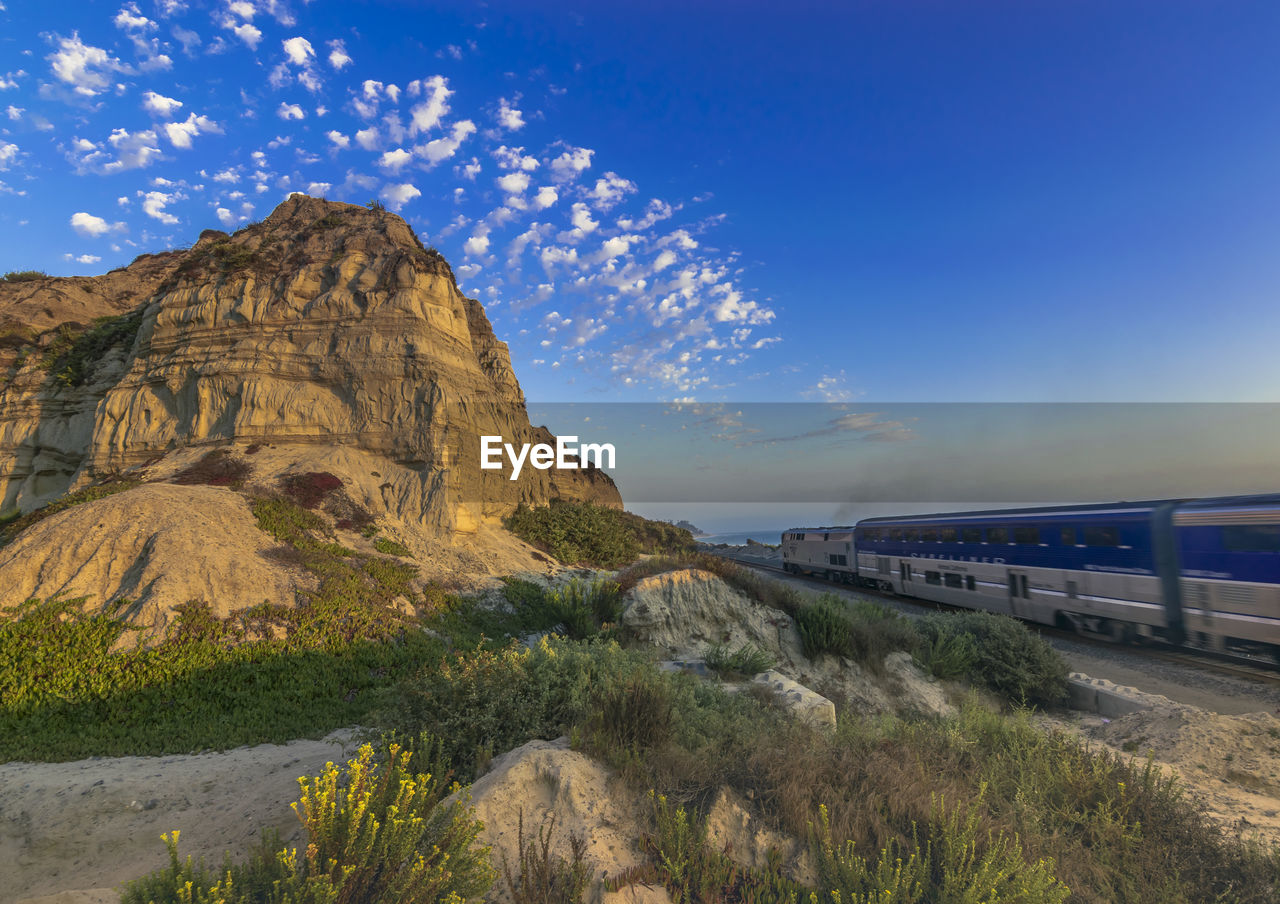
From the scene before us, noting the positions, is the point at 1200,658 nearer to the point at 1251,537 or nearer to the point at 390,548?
the point at 1251,537

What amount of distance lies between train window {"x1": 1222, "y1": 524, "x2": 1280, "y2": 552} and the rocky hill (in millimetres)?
22503

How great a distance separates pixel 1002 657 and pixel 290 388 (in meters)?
29.5

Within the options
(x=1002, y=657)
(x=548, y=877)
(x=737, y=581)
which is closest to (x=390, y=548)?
(x=737, y=581)

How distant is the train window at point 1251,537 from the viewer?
443 inches

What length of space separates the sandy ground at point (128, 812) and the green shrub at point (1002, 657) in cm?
1382

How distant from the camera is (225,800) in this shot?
6266mm

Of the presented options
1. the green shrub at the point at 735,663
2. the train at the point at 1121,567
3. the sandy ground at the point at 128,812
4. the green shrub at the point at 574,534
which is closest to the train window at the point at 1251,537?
the train at the point at 1121,567

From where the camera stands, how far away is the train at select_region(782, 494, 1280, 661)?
1184 centimetres

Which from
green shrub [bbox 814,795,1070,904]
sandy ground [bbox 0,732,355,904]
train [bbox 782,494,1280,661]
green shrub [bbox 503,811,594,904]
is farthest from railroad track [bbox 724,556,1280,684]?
Result: sandy ground [bbox 0,732,355,904]

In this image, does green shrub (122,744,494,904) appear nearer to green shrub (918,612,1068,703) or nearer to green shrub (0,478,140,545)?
green shrub (918,612,1068,703)

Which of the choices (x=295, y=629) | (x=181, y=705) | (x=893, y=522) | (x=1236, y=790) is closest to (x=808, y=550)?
(x=893, y=522)

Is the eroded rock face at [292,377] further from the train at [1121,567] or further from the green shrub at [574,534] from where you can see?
the train at [1121,567]

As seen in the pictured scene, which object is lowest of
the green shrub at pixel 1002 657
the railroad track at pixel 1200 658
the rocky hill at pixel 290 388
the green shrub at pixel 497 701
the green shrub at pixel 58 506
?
the railroad track at pixel 1200 658

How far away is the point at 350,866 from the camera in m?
3.10
